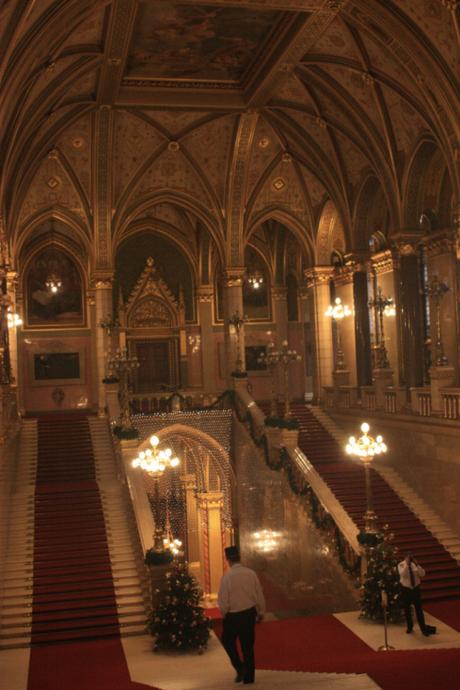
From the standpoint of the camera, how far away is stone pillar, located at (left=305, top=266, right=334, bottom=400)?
83.1 ft

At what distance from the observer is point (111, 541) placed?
51.5 ft

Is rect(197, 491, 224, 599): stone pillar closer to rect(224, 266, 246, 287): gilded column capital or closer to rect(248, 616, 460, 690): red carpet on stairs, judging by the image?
rect(224, 266, 246, 287): gilded column capital

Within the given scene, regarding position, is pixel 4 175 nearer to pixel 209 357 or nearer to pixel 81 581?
pixel 81 581

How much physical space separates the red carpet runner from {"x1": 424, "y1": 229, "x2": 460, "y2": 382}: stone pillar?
8.81 meters

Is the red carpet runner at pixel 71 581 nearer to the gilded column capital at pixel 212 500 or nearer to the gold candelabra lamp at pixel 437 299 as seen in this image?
the gilded column capital at pixel 212 500

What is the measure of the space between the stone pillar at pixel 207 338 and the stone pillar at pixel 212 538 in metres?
5.36

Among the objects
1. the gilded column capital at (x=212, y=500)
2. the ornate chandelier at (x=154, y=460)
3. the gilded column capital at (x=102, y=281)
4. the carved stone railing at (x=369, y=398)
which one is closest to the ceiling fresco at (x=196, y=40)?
the gilded column capital at (x=102, y=281)

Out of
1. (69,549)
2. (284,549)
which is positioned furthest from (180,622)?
(284,549)

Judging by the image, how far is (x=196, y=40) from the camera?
17828 millimetres

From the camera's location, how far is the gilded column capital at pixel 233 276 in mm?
24562

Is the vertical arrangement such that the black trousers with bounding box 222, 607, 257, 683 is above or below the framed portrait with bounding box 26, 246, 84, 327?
below

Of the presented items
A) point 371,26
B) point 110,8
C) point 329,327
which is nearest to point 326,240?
point 329,327

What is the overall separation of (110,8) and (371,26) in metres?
5.11

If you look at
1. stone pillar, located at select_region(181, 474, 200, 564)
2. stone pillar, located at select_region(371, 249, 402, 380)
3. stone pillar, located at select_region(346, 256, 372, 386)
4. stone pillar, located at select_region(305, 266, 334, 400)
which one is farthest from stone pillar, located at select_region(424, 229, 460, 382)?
stone pillar, located at select_region(181, 474, 200, 564)
